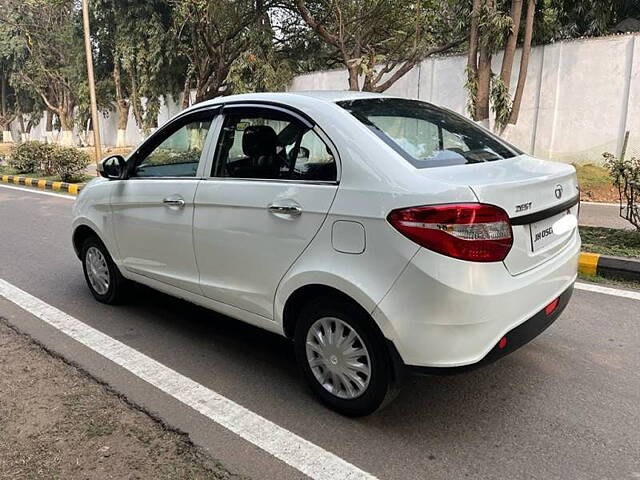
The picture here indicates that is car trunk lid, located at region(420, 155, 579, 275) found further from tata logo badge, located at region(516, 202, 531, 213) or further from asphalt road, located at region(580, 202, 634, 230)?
asphalt road, located at region(580, 202, 634, 230)

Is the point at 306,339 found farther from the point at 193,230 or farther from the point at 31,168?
the point at 31,168

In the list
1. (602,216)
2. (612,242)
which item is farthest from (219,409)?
(602,216)

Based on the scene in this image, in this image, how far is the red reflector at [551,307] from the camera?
9.29ft

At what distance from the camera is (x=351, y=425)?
283cm

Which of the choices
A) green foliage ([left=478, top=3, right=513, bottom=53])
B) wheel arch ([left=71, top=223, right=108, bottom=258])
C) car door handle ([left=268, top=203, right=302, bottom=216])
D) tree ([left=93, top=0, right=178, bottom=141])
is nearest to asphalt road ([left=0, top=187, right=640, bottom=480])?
wheel arch ([left=71, top=223, right=108, bottom=258])

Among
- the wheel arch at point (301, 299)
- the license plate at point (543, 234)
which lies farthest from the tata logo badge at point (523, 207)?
the wheel arch at point (301, 299)

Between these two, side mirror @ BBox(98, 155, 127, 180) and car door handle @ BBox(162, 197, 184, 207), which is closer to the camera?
car door handle @ BBox(162, 197, 184, 207)

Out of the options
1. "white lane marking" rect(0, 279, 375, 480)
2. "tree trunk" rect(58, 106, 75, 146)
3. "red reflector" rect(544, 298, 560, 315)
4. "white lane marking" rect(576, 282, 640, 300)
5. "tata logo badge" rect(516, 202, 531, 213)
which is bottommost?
Result: "white lane marking" rect(0, 279, 375, 480)

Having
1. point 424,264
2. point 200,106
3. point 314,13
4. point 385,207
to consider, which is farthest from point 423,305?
point 314,13

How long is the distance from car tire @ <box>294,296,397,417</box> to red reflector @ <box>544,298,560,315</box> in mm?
883

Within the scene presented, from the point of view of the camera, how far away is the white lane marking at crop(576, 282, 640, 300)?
4.80 m

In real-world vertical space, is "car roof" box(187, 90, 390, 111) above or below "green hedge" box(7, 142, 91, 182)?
above

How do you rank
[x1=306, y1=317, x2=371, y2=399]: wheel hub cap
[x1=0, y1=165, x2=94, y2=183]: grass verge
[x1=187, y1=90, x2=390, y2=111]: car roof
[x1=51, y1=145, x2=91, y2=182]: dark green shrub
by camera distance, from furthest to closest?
1. [x1=0, y1=165, x2=94, y2=183]: grass verge
2. [x1=51, y1=145, x2=91, y2=182]: dark green shrub
3. [x1=187, y1=90, x2=390, y2=111]: car roof
4. [x1=306, y1=317, x2=371, y2=399]: wheel hub cap

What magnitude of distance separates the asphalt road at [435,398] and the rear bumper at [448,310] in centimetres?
47
